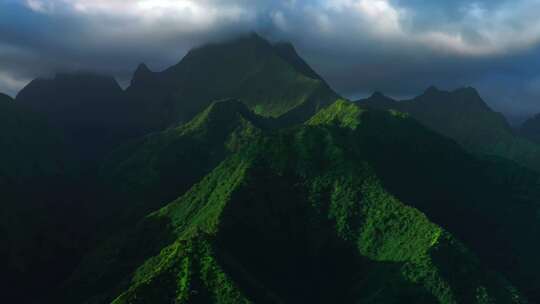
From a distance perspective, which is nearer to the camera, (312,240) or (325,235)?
(312,240)

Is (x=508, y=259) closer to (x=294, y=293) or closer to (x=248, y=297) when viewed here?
(x=294, y=293)

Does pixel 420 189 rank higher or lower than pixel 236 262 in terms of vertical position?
higher

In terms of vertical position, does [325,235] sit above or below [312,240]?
above

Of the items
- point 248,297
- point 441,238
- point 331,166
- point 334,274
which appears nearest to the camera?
point 248,297

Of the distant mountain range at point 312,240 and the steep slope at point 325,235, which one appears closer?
the steep slope at point 325,235

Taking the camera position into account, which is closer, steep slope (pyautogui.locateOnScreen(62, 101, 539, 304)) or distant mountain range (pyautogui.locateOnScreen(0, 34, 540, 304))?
steep slope (pyautogui.locateOnScreen(62, 101, 539, 304))

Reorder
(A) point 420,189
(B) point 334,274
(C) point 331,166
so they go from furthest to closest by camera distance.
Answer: (A) point 420,189, (C) point 331,166, (B) point 334,274

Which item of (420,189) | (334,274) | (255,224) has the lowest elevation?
(334,274)

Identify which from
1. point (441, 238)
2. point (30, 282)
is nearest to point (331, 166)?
point (441, 238)
